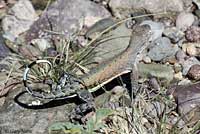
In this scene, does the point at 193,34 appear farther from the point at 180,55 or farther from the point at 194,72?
the point at 194,72

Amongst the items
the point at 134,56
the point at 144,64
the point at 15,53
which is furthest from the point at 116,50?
the point at 15,53

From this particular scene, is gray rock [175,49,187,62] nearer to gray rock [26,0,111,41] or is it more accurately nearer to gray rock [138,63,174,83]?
gray rock [138,63,174,83]

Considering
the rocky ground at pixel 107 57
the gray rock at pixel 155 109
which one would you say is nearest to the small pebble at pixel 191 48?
the rocky ground at pixel 107 57

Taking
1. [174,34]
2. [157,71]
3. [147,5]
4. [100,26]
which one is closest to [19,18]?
[100,26]

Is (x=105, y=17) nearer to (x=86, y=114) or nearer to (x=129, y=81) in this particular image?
(x=129, y=81)

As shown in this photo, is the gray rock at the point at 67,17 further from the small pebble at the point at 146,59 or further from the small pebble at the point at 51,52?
the small pebble at the point at 146,59

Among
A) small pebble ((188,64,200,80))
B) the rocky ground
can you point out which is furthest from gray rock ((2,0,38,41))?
small pebble ((188,64,200,80))
